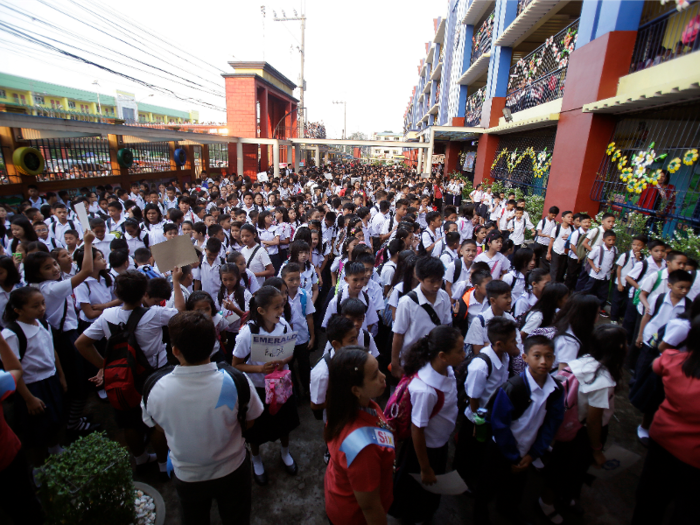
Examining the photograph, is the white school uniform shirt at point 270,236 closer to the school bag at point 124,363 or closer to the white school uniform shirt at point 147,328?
the white school uniform shirt at point 147,328

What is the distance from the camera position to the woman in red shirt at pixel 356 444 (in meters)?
1.55

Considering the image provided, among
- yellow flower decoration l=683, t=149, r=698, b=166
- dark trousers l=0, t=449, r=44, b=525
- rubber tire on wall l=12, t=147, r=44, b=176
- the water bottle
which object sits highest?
yellow flower decoration l=683, t=149, r=698, b=166

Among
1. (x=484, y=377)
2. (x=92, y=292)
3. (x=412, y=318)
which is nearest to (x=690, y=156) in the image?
(x=412, y=318)

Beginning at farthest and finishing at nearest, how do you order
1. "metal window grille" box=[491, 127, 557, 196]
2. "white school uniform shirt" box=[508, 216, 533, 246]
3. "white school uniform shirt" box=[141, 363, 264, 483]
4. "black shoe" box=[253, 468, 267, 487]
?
"metal window grille" box=[491, 127, 557, 196] → "white school uniform shirt" box=[508, 216, 533, 246] → "black shoe" box=[253, 468, 267, 487] → "white school uniform shirt" box=[141, 363, 264, 483]

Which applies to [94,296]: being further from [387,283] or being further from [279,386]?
[387,283]

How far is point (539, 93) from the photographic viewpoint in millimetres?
11289

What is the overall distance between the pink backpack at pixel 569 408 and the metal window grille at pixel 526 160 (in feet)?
31.1

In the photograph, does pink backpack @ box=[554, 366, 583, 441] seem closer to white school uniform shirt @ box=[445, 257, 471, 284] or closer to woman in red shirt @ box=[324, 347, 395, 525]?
woman in red shirt @ box=[324, 347, 395, 525]

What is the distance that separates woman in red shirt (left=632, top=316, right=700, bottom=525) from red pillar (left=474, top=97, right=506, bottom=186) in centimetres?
1435

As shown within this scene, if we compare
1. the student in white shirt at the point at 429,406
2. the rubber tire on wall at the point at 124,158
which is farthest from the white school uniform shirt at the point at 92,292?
the rubber tire on wall at the point at 124,158

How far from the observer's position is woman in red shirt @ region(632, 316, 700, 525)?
2.11m

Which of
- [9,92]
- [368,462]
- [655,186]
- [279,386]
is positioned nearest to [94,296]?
[279,386]

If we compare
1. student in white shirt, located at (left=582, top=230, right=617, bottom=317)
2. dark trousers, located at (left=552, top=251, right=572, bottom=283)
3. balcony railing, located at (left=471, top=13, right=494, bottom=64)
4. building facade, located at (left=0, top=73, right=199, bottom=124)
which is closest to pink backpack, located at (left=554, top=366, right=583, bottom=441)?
student in white shirt, located at (left=582, top=230, right=617, bottom=317)

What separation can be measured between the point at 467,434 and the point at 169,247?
275cm
